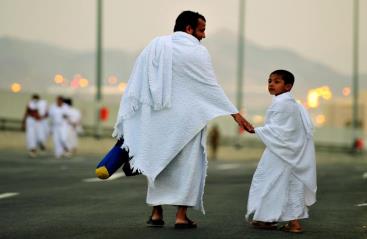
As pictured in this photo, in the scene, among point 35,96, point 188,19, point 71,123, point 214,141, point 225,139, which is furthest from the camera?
point 225,139

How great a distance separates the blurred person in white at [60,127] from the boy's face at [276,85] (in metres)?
25.2

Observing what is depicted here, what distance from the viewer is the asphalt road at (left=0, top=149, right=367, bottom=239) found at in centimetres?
1016

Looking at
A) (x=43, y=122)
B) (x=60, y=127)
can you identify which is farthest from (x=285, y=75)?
(x=43, y=122)

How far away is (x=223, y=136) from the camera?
64.2 meters

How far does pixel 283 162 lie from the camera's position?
10805mm

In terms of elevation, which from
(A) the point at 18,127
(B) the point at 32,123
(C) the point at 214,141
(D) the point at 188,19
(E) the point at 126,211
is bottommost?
(C) the point at 214,141

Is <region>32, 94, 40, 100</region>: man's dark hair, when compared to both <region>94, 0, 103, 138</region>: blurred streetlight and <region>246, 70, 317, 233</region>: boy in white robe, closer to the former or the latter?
<region>94, 0, 103, 138</region>: blurred streetlight

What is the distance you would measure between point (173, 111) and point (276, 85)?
0.94m

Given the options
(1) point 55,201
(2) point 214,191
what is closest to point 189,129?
(1) point 55,201

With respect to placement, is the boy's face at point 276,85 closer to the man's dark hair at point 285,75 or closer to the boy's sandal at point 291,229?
the man's dark hair at point 285,75

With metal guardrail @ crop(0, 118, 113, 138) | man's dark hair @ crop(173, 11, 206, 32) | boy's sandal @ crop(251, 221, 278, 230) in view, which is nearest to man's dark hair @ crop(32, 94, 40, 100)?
metal guardrail @ crop(0, 118, 113, 138)

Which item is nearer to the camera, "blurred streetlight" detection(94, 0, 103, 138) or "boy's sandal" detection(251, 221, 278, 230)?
"boy's sandal" detection(251, 221, 278, 230)

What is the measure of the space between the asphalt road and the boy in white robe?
0.25 meters

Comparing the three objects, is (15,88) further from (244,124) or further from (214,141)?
(244,124)
